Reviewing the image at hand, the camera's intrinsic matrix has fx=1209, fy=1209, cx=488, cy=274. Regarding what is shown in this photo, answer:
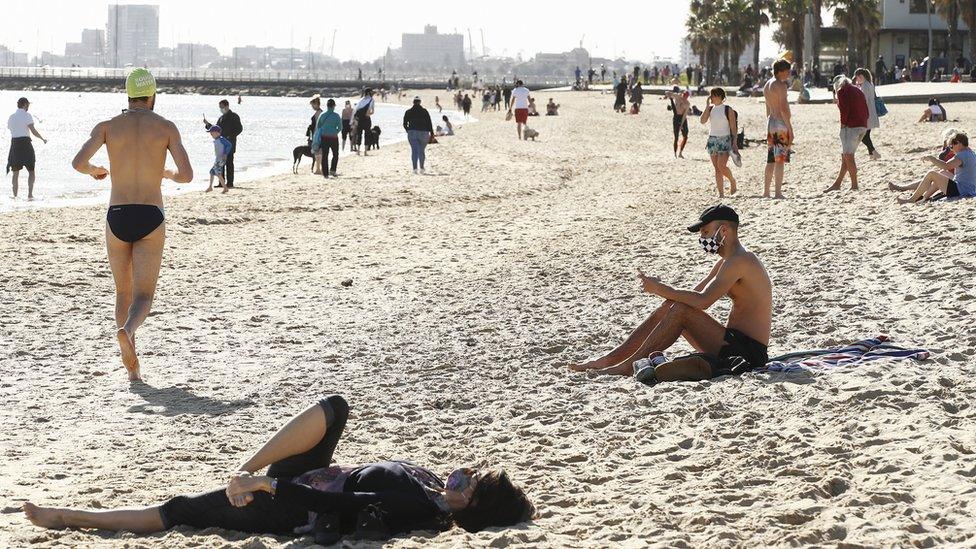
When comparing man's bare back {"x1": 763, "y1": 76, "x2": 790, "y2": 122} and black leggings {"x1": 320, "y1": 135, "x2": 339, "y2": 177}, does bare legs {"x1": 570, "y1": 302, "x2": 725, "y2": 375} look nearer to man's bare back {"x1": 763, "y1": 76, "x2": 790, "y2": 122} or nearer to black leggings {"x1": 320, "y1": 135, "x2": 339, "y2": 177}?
man's bare back {"x1": 763, "y1": 76, "x2": 790, "y2": 122}

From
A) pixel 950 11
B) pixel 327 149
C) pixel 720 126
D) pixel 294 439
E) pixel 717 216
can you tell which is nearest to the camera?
pixel 294 439

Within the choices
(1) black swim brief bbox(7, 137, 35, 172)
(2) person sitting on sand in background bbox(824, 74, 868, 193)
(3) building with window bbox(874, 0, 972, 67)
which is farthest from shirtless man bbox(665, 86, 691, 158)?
(3) building with window bbox(874, 0, 972, 67)

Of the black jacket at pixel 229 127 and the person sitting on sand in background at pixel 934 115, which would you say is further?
the person sitting on sand in background at pixel 934 115

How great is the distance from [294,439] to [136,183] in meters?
3.12

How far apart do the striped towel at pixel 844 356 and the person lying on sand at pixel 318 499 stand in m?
2.46

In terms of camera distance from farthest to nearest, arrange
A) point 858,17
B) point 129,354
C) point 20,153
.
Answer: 1. point 858,17
2. point 20,153
3. point 129,354

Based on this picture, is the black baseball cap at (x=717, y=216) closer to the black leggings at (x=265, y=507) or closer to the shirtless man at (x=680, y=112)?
the black leggings at (x=265, y=507)

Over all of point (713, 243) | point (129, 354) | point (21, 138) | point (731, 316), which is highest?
point (21, 138)

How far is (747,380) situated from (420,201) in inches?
423

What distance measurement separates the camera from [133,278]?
7031mm

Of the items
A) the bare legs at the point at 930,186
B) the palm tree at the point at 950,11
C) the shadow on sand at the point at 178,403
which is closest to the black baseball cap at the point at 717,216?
the shadow on sand at the point at 178,403

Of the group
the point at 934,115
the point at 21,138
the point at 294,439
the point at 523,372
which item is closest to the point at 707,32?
the point at 934,115

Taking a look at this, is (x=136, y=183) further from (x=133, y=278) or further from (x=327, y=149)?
(x=327, y=149)

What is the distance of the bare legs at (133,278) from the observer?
6875mm
